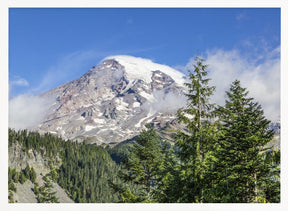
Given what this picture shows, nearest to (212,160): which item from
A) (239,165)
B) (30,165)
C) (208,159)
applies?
(208,159)

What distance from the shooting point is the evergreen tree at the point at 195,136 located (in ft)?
27.6

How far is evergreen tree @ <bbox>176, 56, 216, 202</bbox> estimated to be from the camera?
8.40 m

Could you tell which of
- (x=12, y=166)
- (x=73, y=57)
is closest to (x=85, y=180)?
(x=12, y=166)

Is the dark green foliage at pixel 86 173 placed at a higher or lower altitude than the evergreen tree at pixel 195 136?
lower

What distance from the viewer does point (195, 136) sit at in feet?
29.6

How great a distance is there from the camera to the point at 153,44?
552 inches

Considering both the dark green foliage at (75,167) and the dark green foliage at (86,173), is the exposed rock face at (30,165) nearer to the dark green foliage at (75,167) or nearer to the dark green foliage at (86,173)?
the dark green foliage at (75,167)

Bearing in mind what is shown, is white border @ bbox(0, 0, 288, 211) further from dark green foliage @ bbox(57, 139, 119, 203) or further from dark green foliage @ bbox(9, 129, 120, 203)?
dark green foliage @ bbox(57, 139, 119, 203)

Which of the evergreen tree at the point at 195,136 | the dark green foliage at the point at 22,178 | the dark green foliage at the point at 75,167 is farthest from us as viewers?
the dark green foliage at the point at 75,167

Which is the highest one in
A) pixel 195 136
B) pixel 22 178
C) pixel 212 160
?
pixel 195 136
